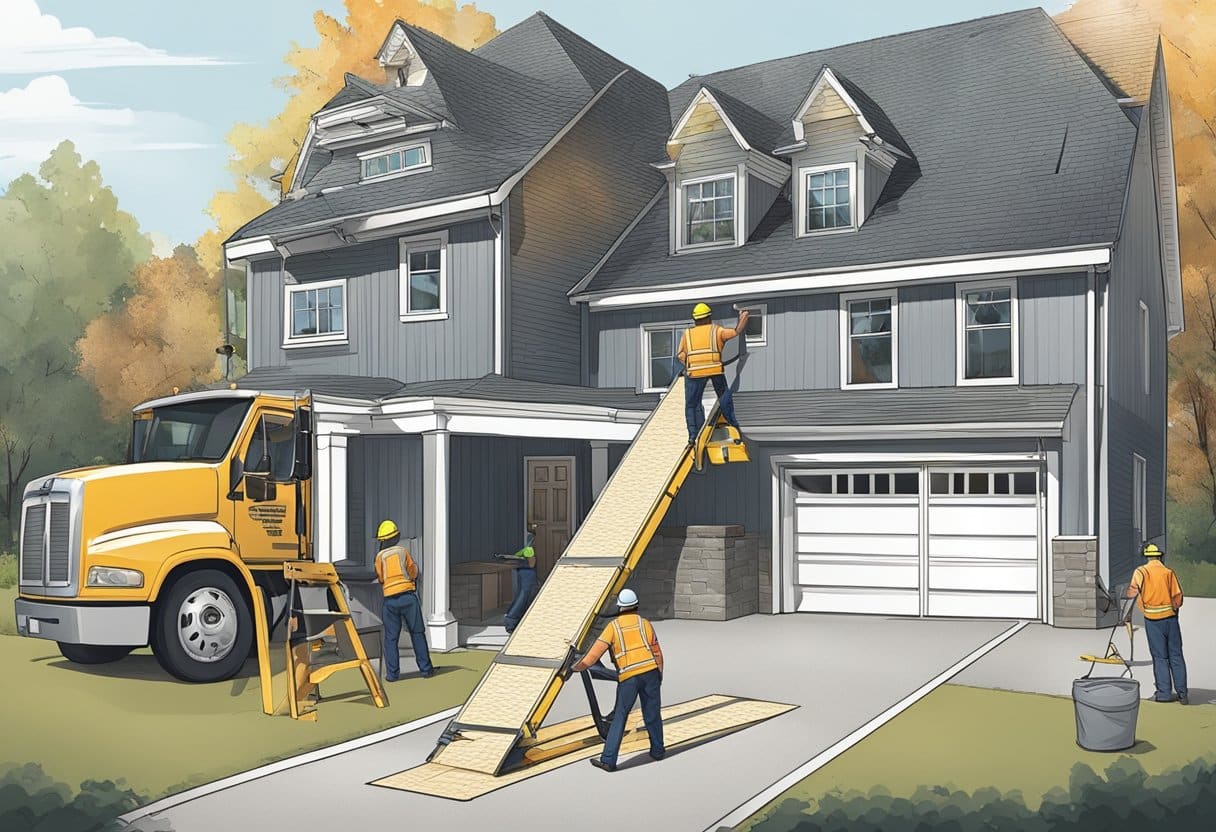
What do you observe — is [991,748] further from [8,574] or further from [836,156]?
[8,574]

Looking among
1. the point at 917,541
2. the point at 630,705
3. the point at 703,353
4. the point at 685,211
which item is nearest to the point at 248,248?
the point at 685,211

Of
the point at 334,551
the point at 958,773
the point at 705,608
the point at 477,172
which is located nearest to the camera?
the point at 958,773

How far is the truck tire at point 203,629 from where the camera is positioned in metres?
13.7

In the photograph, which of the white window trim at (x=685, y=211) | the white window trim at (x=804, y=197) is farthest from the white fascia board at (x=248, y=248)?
the white window trim at (x=804, y=197)

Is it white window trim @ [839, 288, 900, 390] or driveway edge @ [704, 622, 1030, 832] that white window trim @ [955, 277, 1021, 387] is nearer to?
white window trim @ [839, 288, 900, 390]

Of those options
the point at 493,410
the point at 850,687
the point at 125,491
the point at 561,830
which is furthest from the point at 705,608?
the point at 561,830

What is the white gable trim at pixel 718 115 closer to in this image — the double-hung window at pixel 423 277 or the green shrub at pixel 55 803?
the double-hung window at pixel 423 277

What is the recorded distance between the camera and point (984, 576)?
1959 cm

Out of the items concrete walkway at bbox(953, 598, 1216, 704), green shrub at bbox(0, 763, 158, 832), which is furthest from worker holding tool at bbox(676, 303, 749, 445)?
green shrub at bbox(0, 763, 158, 832)

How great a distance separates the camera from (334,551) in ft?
58.1

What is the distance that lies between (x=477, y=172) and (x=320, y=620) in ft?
→ 35.4

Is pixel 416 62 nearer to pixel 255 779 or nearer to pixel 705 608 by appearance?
pixel 705 608

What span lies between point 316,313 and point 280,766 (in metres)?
14.5

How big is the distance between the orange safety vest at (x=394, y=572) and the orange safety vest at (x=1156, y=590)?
779 cm
